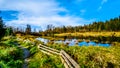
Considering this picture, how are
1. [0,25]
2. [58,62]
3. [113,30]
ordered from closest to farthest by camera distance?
[58,62] < [0,25] < [113,30]

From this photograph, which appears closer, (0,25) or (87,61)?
(87,61)

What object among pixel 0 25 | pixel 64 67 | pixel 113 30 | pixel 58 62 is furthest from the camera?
pixel 113 30

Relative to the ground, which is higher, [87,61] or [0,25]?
[0,25]

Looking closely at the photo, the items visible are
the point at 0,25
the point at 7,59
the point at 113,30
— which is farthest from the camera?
the point at 113,30

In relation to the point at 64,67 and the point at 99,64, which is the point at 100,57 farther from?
the point at 64,67

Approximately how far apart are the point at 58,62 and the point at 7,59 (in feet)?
17.4

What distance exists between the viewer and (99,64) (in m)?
21.4

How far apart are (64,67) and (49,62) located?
2.10 m

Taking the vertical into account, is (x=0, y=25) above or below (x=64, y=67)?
above

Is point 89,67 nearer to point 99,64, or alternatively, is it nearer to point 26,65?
point 99,64

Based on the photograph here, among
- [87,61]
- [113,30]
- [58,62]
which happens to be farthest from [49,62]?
[113,30]

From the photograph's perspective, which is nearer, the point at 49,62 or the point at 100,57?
the point at 49,62

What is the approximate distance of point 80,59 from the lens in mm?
22594

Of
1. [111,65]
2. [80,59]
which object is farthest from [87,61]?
[111,65]
